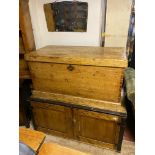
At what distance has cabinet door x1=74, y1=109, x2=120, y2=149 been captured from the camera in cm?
153

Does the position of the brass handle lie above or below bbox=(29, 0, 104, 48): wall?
below

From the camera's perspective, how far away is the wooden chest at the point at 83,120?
1.50 m

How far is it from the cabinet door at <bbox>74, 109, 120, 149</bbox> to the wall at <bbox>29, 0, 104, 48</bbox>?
31.0 inches

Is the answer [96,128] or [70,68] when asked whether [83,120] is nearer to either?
[96,128]

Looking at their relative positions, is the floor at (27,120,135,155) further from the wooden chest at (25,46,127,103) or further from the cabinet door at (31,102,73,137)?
the wooden chest at (25,46,127,103)

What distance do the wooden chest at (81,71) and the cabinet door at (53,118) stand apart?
0.18m

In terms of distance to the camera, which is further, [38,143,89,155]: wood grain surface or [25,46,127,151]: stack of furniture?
[25,46,127,151]: stack of furniture

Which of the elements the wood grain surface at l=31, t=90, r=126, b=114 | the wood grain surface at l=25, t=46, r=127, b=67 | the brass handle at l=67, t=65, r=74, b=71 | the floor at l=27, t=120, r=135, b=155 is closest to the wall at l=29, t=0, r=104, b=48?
the wood grain surface at l=25, t=46, r=127, b=67

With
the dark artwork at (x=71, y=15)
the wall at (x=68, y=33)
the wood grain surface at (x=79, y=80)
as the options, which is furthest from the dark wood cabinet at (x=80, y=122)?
the dark artwork at (x=71, y=15)

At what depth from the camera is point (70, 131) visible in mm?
1762

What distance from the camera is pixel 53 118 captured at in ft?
5.76

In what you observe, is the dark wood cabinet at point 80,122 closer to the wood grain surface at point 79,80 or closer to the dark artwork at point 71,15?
the wood grain surface at point 79,80
